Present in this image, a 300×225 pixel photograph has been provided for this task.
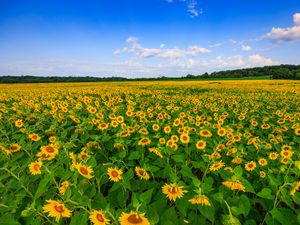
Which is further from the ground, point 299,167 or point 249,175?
point 299,167

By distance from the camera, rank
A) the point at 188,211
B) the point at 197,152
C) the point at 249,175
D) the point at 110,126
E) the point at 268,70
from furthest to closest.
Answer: the point at 268,70 → the point at 110,126 → the point at 197,152 → the point at 249,175 → the point at 188,211

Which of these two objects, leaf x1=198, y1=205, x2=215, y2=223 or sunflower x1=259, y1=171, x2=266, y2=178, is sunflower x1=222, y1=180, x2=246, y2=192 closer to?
leaf x1=198, y1=205, x2=215, y2=223

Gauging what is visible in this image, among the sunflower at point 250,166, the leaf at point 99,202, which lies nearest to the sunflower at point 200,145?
the sunflower at point 250,166

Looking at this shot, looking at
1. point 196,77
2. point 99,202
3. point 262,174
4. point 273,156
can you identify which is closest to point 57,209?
point 99,202

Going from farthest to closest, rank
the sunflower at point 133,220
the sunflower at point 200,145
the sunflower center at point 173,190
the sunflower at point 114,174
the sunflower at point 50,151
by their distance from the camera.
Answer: the sunflower at point 200,145 < the sunflower at point 50,151 < the sunflower at point 114,174 < the sunflower center at point 173,190 < the sunflower at point 133,220

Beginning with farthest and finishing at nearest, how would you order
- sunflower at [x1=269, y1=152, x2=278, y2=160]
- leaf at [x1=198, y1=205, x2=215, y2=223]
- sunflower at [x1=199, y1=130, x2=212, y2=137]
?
sunflower at [x1=199, y1=130, x2=212, y2=137], sunflower at [x1=269, y1=152, x2=278, y2=160], leaf at [x1=198, y1=205, x2=215, y2=223]

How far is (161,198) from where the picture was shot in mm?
2406

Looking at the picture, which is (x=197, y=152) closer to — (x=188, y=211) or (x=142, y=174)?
(x=142, y=174)

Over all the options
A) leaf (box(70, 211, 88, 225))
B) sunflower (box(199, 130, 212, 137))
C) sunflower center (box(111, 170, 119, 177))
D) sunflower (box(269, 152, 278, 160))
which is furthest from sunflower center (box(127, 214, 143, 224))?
sunflower (box(199, 130, 212, 137))

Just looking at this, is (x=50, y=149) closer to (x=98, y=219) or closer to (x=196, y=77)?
(x=98, y=219)

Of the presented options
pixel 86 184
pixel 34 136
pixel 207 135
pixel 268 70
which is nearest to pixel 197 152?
pixel 207 135

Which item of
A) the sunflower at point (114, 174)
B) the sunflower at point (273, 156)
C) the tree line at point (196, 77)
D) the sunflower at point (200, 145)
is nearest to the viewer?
the sunflower at point (114, 174)

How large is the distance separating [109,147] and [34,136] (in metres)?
1.18

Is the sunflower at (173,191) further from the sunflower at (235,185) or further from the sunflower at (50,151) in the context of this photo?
the sunflower at (50,151)
